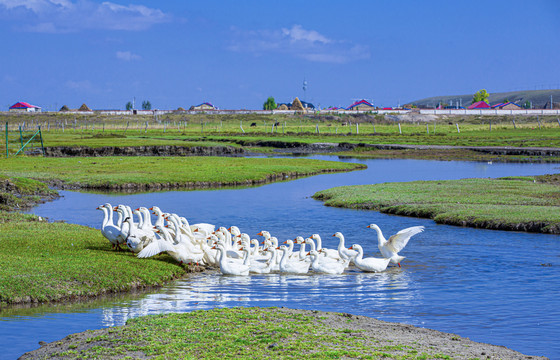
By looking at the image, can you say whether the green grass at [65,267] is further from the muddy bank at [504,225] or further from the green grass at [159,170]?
the green grass at [159,170]

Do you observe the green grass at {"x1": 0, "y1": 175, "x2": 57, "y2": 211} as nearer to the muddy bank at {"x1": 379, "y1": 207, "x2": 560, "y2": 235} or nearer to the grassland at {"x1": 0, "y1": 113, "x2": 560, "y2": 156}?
the muddy bank at {"x1": 379, "y1": 207, "x2": 560, "y2": 235}

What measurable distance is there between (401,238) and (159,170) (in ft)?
114

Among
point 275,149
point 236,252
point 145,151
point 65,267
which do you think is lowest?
point 236,252

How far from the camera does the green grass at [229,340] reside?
11680 millimetres

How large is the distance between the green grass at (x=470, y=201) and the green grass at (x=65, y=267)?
15.3 meters

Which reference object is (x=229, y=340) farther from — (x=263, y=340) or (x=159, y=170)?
(x=159, y=170)

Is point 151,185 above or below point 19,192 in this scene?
below

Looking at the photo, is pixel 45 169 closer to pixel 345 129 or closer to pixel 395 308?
pixel 395 308

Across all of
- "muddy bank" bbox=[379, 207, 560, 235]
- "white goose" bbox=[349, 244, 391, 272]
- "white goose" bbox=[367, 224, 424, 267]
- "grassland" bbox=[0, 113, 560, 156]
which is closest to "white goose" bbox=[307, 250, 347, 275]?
"white goose" bbox=[349, 244, 391, 272]

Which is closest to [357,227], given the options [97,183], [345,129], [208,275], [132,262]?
[208,275]

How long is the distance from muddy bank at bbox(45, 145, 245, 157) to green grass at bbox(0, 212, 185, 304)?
155ft

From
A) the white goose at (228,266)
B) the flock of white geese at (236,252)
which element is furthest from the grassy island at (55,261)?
the white goose at (228,266)

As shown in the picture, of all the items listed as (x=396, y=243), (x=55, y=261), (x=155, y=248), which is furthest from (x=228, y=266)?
(x=396, y=243)

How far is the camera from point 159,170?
53.5 meters
